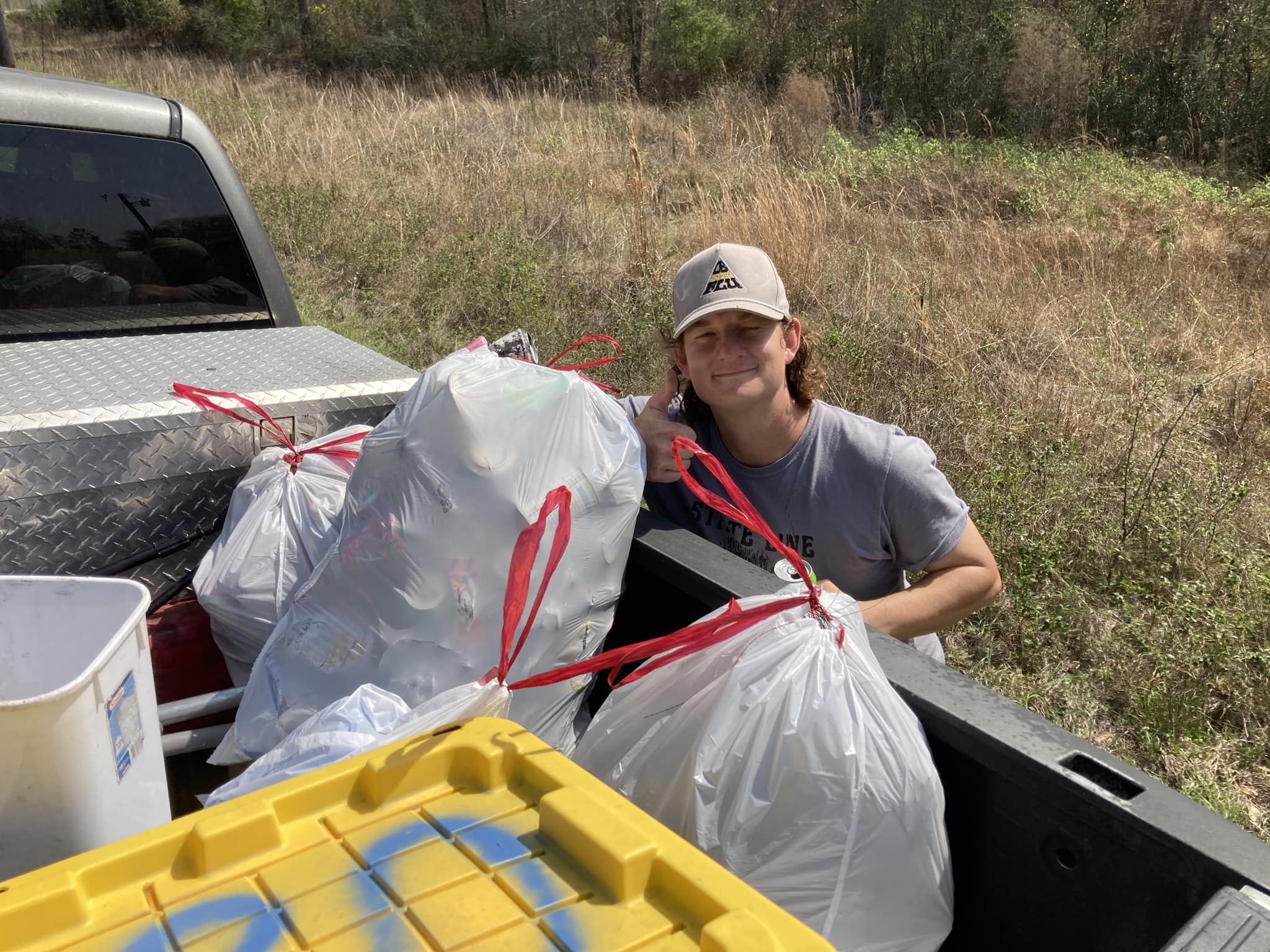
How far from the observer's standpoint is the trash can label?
51.4 inches

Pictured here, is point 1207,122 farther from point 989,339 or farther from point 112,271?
point 112,271

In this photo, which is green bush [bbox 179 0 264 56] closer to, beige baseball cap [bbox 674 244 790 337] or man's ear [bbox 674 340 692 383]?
man's ear [bbox 674 340 692 383]

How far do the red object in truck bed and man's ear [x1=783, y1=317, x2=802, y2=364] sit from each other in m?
1.43

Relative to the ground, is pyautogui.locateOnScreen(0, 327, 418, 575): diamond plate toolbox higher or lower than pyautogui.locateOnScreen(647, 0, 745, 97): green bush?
lower

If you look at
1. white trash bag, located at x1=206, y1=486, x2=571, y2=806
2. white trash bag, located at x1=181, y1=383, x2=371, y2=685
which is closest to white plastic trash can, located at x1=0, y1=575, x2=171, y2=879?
white trash bag, located at x1=206, y1=486, x2=571, y2=806

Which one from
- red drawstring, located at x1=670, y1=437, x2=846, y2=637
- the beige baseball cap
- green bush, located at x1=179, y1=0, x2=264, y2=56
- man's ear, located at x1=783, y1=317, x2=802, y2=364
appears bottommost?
red drawstring, located at x1=670, y1=437, x2=846, y2=637

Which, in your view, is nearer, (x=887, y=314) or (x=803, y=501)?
(x=803, y=501)

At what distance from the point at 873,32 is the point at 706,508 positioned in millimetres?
18580

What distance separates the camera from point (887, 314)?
5.50 m

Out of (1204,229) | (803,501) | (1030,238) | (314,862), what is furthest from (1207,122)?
(314,862)

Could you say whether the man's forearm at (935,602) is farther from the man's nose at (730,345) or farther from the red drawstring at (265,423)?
the red drawstring at (265,423)

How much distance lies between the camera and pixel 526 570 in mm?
1463

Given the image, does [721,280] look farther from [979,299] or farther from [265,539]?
[979,299]

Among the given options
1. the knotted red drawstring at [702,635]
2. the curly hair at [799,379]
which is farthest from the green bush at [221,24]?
the knotted red drawstring at [702,635]
